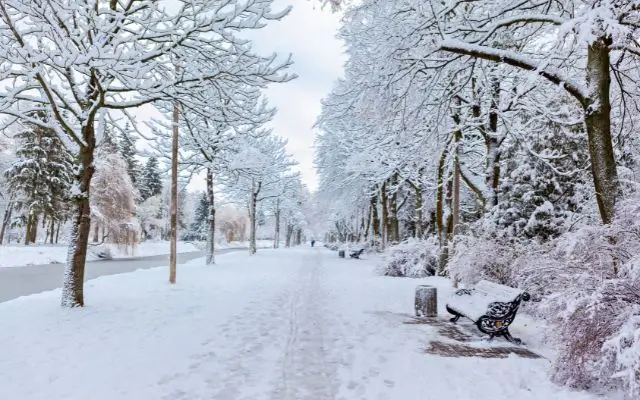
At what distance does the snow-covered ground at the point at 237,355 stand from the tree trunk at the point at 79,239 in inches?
15.3

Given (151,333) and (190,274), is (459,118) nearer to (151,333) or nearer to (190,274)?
(190,274)

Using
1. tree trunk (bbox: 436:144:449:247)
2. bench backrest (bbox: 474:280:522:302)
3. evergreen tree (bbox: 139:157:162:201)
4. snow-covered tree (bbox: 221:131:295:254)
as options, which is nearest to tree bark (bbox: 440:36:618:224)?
bench backrest (bbox: 474:280:522:302)

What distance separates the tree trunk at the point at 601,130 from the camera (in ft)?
19.0

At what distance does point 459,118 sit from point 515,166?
3.04 m

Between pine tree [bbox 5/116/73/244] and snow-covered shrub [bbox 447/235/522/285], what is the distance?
100ft

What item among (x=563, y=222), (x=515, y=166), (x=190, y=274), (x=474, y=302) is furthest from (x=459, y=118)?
(x=190, y=274)

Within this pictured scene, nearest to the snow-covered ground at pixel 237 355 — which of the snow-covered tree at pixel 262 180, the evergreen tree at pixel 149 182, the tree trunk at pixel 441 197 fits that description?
the tree trunk at pixel 441 197

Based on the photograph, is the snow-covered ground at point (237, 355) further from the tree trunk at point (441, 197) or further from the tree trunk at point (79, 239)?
the tree trunk at point (441, 197)

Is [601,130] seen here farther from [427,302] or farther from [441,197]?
[441,197]

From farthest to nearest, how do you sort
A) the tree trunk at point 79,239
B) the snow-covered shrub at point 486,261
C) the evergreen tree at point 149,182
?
the evergreen tree at point 149,182
the snow-covered shrub at point 486,261
the tree trunk at point 79,239

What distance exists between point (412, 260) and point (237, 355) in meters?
12.1

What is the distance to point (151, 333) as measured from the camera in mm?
6996

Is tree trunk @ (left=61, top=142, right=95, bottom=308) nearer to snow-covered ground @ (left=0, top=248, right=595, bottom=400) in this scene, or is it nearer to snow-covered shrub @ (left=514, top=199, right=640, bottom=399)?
snow-covered ground @ (left=0, top=248, right=595, bottom=400)

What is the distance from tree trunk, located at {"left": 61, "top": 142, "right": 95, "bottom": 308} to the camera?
8.63 meters
